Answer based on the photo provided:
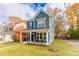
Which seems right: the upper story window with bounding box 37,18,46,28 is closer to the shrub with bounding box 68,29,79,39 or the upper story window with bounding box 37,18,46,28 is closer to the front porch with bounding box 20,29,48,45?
the front porch with bounding box 20,29,48,45

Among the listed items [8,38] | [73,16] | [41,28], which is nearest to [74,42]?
[73,16]

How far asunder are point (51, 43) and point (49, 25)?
0.72 ft

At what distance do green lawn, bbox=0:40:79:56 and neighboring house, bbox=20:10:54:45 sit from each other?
0.07m

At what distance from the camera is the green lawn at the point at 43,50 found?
446cm

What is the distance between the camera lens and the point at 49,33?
447 cm

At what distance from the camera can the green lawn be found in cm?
446

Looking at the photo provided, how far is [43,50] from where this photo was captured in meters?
4.47

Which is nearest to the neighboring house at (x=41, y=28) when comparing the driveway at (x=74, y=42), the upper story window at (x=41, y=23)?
the upper story window at (x=41, y=23)

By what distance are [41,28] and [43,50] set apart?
27 centimetres

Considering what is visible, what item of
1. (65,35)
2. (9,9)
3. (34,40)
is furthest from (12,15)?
(65,35)

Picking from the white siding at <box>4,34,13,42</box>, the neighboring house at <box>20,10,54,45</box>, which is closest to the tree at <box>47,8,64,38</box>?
the neighboring house at <box>20,10,54,45</box>

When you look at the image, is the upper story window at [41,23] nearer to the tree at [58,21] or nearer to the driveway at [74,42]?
the tree at [58,21]

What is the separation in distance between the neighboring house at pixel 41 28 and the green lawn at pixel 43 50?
0.07m

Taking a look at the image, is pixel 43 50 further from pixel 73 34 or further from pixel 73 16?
pixel 73 16
